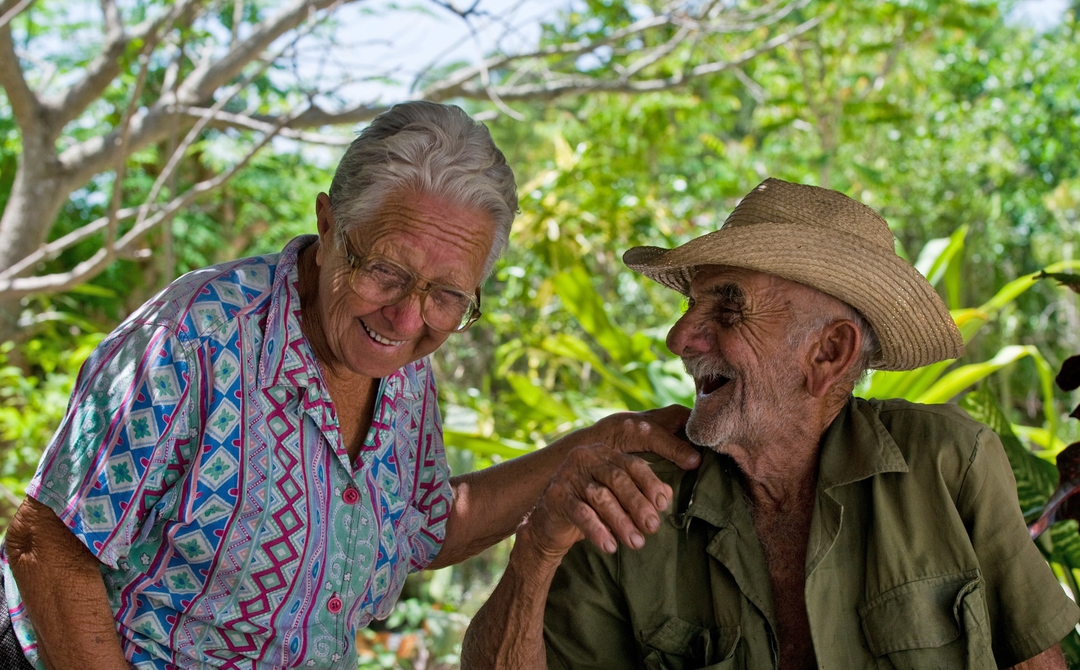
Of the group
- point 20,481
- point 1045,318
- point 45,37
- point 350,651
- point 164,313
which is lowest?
point 350,651

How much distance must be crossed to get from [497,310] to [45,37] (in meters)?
3.30

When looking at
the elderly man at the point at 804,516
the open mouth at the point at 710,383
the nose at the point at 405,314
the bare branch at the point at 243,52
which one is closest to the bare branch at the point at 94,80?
the bare branch at the point at 243,52

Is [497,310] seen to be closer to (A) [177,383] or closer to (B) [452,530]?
(B) [452,530]

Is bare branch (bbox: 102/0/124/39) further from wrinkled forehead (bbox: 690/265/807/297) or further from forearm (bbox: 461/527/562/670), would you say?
forearm (bbox: 461/527/562/670)

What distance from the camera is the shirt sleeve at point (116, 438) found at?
145cm

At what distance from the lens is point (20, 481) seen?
4531 millimetres

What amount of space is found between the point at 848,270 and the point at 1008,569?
1.88ft

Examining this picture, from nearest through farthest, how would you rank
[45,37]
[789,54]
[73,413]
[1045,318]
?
1. [73,413]
2. [45,37]
3. [789,54]
4. [1045,318]

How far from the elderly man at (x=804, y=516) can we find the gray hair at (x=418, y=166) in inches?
15.7

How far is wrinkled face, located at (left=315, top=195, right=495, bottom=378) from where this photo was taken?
1.65 metres

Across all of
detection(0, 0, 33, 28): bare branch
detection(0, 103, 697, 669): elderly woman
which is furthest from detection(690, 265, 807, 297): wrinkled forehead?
detection(0, 0, 33, 28): bare branch

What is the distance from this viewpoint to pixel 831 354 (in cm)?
180

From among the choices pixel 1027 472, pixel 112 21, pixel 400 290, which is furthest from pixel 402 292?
pixel 112 21

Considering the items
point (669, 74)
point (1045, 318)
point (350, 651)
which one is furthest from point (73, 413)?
point (1045, 318)
